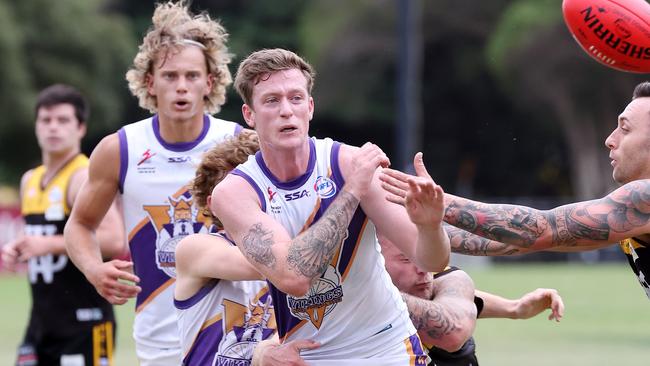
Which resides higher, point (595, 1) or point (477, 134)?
point (477, 134)

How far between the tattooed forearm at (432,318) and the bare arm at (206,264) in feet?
2.31

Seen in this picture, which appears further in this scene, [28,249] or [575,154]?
[575,154]

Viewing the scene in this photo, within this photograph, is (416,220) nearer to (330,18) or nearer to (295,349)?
(295,349)

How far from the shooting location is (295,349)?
15.8 feet

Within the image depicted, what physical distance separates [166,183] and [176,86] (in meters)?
0.61

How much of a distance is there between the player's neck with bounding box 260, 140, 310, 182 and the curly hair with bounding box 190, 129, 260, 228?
1.34ft

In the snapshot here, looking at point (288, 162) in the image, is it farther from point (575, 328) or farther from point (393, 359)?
point (575, 328)

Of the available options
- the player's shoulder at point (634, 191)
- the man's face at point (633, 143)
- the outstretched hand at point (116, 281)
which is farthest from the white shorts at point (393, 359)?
the outstretched hand at point (116, 281)

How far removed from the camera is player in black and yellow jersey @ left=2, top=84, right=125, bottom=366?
8172mm

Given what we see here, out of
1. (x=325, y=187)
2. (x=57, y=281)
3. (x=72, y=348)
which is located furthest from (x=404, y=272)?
(x=57, y=281)

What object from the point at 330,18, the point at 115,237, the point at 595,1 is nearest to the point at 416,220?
the point at 595,1

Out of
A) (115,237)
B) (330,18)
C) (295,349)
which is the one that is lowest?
(295,349)

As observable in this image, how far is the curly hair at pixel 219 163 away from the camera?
5.35 metres

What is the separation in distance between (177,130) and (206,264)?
5.86 feet
